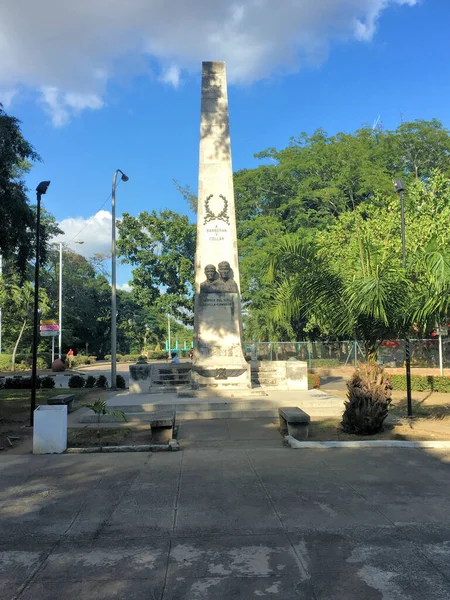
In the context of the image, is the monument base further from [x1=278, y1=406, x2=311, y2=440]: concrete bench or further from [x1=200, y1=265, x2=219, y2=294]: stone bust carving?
[x1=278, y1=406, x2=311, y2=440]: concrete bench

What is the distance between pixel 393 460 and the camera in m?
7.46

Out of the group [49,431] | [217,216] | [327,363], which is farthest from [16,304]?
[49,431]

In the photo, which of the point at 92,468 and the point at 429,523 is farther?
the point at 92,468

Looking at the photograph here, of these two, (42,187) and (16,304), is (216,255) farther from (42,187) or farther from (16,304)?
(16,304)

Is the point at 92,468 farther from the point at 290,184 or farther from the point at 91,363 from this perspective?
the point at 91,363

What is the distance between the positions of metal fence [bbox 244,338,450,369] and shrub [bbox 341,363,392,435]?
17168 mm

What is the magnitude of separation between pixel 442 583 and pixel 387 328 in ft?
28.2

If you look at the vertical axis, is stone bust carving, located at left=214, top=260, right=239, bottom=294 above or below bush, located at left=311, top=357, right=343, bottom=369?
above

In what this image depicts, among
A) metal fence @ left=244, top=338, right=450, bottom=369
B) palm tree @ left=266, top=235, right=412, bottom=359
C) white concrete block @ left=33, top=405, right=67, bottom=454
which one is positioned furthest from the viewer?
metal fence @ left=244, top=338, right=450, bottom=369

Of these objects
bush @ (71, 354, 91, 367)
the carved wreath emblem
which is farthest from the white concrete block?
bush @ (71, 354, 91, 367)

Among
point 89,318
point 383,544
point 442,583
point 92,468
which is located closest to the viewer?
point 442,583

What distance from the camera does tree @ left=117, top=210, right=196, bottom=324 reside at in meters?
40.2

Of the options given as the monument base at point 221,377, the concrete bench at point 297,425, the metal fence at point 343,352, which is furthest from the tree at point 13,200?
the metal fence at point 343,352

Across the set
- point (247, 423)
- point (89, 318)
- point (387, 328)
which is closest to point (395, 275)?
point (387, 328)
